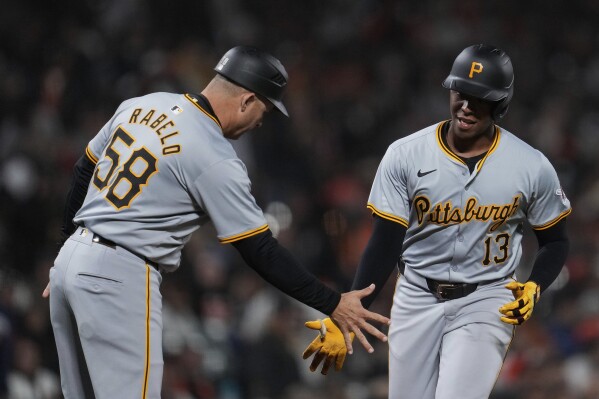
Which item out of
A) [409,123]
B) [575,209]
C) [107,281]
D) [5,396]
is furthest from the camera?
[409,123]

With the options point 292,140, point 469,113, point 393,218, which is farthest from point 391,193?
point 292,140

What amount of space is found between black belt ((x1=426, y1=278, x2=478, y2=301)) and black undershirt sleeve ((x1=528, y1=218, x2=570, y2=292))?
0.27 meters

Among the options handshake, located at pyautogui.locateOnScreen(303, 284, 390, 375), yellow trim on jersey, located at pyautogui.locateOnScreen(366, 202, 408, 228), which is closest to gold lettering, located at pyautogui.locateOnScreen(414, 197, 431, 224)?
yellow trim on jersey, located at pyautogui.locateOnScreen(366, 202, 408, 228)

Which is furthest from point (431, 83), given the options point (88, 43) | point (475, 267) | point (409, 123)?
point (475, 267)

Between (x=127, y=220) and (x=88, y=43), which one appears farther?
(x=88, y=43)

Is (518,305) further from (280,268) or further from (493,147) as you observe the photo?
(280,268)

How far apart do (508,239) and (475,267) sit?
18cm

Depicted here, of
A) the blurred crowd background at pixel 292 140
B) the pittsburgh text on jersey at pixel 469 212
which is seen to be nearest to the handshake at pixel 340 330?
the pittsburgh text on jersey at pixel 469 212

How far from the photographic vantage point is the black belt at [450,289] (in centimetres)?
420

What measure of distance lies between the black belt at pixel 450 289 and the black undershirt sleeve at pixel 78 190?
1.48 meters

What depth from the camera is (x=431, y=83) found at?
397 inches

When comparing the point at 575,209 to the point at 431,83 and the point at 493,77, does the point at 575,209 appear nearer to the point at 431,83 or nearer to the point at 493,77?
the point at 431,83

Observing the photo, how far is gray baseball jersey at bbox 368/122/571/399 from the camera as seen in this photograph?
4.16 metres

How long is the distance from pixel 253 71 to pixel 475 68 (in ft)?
2.91
